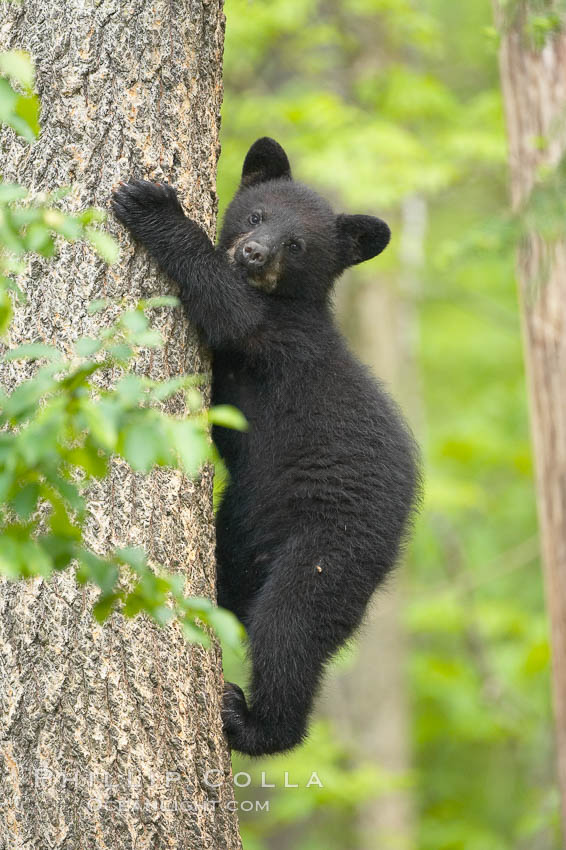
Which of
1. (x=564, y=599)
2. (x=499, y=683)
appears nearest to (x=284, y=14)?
(x=564, y=599)

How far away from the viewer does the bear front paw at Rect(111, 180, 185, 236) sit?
3.24 metres

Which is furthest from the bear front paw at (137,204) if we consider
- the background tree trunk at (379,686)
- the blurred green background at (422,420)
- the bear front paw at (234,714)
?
the background tree trunk at (379,686)

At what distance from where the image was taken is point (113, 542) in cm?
302

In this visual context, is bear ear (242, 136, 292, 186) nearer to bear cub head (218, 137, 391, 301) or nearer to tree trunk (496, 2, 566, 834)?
bear cub head (218, 137, 391, 301)

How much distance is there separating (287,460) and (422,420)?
26.7 ft

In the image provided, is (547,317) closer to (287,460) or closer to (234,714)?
(287,460)

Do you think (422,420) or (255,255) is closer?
(255,255)

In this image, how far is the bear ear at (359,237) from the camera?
479cm

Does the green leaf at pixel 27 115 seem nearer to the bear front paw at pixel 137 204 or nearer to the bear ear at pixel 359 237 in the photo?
the bear front paw at pixel 137 204

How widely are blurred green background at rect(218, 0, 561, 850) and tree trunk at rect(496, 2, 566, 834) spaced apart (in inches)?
18.4

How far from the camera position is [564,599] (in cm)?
626

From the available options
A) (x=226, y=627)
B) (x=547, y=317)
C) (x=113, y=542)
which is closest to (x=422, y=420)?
(x=547, y=317)

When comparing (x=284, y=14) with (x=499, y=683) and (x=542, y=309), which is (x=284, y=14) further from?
(x=499, y=683)

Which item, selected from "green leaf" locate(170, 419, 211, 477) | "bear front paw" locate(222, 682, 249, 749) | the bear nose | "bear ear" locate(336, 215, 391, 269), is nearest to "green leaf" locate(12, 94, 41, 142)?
"green leaf" locate(170, 419, 211, 477)
